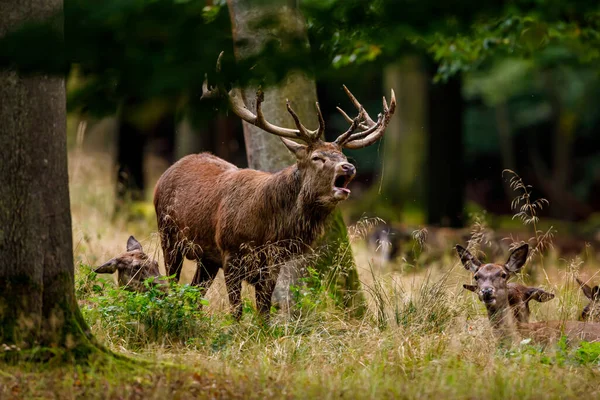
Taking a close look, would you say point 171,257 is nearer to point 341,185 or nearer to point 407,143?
point 341,185

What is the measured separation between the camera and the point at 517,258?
8188mm

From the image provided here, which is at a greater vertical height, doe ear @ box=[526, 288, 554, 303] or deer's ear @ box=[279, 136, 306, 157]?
deer's ear @ box=[279, 136, 306, 157]

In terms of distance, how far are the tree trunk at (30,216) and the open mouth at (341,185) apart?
9.14 feet

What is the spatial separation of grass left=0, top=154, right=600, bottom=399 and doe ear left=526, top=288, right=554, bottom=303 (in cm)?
41

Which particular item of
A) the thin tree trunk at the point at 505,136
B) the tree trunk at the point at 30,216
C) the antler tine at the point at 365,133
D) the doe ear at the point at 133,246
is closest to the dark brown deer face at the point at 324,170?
the antler tine at the point at 365,133

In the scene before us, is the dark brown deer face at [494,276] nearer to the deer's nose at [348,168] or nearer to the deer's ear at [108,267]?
the deer's nose at [348,168]

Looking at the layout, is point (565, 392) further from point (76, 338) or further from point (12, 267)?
point (12, 267)

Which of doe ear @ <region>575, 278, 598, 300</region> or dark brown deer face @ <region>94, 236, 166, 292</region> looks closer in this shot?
dark brown deer face @ <region>94, 236, 166, 292</region>

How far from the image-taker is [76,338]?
6066 mm

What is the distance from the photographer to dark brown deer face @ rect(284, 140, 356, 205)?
322 inches

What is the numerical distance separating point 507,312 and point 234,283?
2330 millimetres

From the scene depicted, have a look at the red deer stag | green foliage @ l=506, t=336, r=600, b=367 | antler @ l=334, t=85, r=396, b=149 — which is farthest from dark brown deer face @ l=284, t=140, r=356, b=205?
green foliage @ l=506, t=336, r=600, b=367

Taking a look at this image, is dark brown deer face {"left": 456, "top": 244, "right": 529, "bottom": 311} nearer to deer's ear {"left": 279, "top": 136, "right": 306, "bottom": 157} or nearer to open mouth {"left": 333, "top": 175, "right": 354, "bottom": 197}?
open mouth {"left": 333, "top": 175, "right": 354, "bottom": 197}

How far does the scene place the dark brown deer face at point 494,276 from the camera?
7828mm
